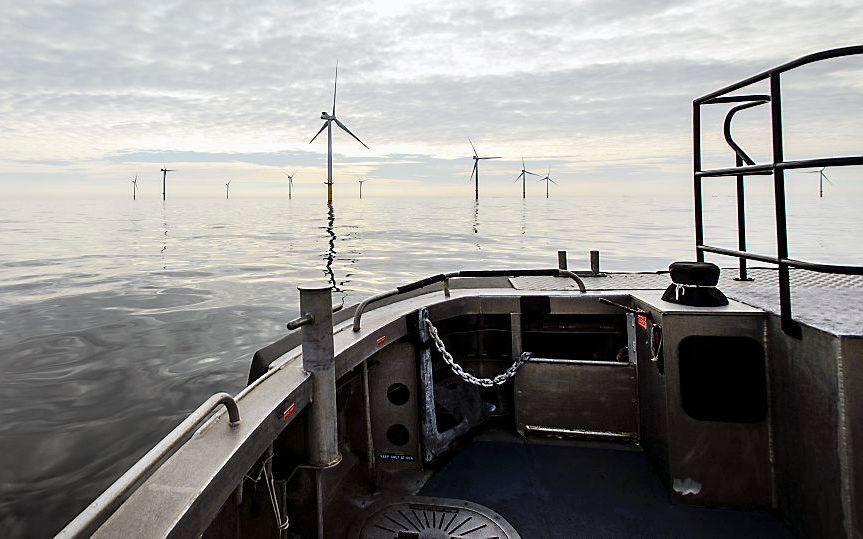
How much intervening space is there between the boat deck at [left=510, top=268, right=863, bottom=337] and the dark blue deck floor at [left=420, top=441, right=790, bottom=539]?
1305mm

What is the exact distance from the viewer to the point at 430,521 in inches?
130

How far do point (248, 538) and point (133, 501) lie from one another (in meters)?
0.95

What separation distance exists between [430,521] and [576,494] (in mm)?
1043

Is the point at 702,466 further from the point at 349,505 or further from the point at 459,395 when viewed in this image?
the point at 349,505

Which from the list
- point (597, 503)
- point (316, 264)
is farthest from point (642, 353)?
point (316, 264)

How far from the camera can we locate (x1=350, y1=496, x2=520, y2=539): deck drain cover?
3164 mm

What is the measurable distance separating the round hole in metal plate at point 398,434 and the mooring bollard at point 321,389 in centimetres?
138

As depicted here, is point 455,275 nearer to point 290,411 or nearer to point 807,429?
point 290,411

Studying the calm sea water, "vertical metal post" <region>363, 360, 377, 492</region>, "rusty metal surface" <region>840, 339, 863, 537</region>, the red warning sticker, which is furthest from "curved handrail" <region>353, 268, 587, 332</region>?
the calm sea water

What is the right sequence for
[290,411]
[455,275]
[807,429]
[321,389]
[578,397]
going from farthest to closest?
[455,275] < [578,397] < [807,429] < [321,389] < [290,411]

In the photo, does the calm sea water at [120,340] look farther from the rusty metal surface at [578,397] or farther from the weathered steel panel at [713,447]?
the weathered steel panel at [713,447]

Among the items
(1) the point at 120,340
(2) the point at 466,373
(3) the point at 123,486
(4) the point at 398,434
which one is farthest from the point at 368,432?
(1) the point at 120,340

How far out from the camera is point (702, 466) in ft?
11.1

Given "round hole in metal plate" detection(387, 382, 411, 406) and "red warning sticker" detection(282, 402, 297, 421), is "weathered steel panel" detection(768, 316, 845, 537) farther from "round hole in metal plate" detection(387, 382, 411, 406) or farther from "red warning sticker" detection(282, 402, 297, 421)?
"red warning sticker" detection(282, 402, 297, 421)
